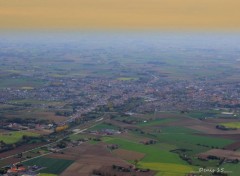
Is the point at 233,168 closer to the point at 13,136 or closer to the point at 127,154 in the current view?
the point at 127,154

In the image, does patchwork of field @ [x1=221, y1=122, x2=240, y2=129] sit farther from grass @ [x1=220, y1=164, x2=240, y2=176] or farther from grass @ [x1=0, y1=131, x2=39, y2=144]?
grass @ [x1=0, y1=131, x2=39, y2=144]

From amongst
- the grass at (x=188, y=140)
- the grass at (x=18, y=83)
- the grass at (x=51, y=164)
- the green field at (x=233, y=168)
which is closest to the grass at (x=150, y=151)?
the grass at (x=188, y=140)

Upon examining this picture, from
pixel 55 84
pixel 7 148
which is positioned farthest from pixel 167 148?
pixel 55 84

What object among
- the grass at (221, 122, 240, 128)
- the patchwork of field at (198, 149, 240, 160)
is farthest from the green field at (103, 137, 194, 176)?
the grass at (221, 122, 240, 128)

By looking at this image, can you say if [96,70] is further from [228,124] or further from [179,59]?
[228,124]

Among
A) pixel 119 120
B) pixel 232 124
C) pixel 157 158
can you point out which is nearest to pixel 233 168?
pixel 157 158
